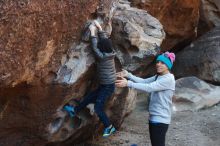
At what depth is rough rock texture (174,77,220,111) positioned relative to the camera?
30.7 ft

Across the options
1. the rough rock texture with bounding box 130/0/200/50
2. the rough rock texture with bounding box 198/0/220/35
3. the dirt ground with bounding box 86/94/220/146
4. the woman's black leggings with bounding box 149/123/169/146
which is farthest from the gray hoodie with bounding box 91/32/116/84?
the rough rock texture with bounding box 198/0/220/35

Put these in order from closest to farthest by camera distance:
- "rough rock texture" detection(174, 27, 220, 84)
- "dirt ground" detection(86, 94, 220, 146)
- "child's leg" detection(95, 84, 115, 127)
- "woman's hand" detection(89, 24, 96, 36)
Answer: "woman's hand" detection(89, 24, 96, 36), "child's leg" detection(95, 84, 115, 127), "dirt ground" detection(86, 94, 220, 146), "rough rock texture" detection(174, 27, 220, 84)

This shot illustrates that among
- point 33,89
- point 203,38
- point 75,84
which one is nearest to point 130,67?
point 75,84

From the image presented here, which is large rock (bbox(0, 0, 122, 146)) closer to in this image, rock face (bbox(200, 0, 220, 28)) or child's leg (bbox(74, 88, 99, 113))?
child's leg (bbox(74, 88, 99, 113))

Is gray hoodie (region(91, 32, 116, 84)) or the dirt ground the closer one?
gray hoodie (region(91, 32, 116, 84))

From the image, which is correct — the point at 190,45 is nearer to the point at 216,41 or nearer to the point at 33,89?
the point at 216,41

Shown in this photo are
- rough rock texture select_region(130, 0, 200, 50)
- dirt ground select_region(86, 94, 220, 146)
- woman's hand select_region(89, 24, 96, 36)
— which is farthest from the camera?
rough rock texture select_region(130, 0, 200, 50)

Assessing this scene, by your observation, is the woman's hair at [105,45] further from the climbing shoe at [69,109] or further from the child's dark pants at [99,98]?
the climbing shoe at [69,109]

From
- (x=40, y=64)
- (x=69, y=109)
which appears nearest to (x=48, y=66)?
(x=40, y=64)

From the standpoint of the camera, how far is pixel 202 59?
10727mm

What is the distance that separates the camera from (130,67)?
23.2 ft

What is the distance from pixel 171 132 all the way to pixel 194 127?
457 millimetres

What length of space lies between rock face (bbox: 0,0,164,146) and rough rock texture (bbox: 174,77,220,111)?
253 cm

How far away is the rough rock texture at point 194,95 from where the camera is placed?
30.7 ft
